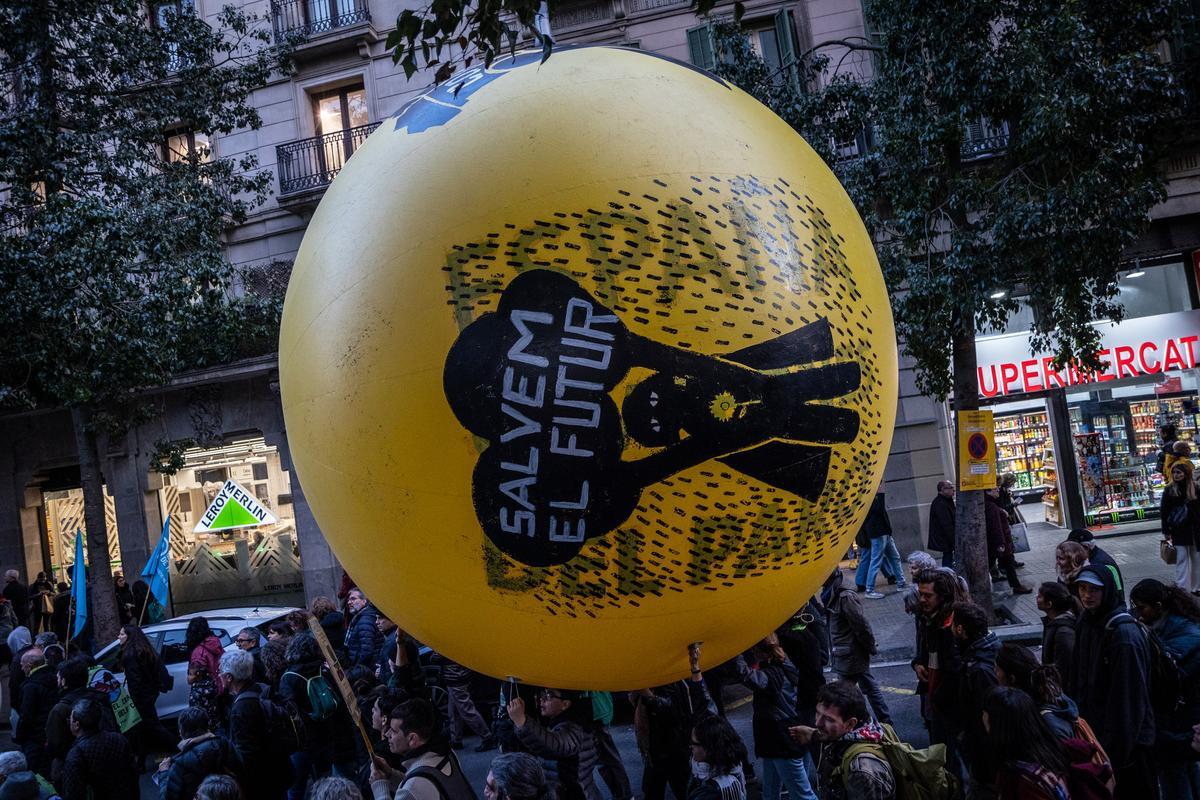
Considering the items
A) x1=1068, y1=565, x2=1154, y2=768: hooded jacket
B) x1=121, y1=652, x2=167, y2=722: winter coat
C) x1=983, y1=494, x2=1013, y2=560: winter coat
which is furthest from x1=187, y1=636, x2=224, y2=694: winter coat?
x1=983, y1=494, x2=1013, y2=560: winter coat

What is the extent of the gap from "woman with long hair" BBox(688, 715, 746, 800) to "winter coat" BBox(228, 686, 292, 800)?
2.99 meters

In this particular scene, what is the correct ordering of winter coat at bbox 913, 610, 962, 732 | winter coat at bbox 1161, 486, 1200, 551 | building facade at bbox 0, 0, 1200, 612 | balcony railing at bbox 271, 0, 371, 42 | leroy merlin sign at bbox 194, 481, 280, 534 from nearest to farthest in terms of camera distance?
winter coat at bbox 913, 610, 962, 732, winter coat at bbox 1161, 486, 1200, 551, leroy merlin sign at bbox 194, 481, 280, 534, building facade at bbox 0, 0, 1200, 612, balcony railing at bbox 271, 0, 371, 42

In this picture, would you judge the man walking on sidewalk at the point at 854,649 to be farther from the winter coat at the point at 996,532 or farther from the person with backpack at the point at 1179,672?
the winter coat at the point at 996,532

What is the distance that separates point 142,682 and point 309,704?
2774mm

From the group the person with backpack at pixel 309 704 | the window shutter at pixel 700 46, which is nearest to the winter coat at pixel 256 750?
the person with backpack at pixel 309 704

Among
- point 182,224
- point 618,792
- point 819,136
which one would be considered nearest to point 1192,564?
point 819,136

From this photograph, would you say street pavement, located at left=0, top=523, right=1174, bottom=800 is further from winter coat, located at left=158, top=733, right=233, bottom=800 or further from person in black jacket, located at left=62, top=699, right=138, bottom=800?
winter coat, located at left=158, top=733, right=233, bottom=800

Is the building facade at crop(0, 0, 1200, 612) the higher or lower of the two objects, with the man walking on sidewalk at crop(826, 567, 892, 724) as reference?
higher

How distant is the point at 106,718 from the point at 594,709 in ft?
12.9

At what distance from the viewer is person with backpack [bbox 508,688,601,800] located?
527 cm

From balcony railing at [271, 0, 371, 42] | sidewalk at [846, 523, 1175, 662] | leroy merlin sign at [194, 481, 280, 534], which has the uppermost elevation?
balcony railing at [271, 0, 371, 42]

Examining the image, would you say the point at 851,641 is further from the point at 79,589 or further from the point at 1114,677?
the point at 79,589

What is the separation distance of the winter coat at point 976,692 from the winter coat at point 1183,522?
671 cm

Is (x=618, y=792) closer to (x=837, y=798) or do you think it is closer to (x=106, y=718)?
(x=837, y=798)
